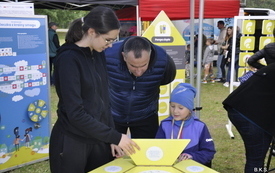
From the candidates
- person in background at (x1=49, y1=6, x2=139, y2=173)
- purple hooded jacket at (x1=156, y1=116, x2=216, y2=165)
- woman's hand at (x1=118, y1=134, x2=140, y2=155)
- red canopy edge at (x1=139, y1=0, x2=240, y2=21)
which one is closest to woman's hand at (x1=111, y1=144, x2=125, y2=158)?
person in background at (x1=49, y1=6, x2=139, y2=173)

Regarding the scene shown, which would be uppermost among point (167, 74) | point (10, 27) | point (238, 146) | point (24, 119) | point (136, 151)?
point (10, 27)

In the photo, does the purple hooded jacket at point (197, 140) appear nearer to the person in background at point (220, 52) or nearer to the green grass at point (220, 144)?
the green grass at point (220, 144)

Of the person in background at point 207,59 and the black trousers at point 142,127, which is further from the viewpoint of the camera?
the person in background at point 207,59

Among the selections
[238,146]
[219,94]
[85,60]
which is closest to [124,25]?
[219,94]

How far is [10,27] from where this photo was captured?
293cm

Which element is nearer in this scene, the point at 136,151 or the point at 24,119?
the point at 136,151

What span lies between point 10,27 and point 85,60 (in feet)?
5.94

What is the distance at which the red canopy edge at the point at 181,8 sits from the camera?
17.0 ft

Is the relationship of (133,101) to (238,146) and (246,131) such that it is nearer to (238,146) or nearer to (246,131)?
(246,131)

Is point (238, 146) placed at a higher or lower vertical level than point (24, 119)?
lower

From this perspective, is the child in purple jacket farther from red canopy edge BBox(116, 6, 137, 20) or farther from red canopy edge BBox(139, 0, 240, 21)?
red canopy edge BBox(116, 6, 137, 20)

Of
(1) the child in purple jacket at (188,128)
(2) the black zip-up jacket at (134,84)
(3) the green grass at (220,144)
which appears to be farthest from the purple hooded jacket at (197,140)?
(3) the green grass at (220,144)

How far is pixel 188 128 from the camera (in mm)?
1805

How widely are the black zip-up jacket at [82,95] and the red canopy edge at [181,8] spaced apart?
383 cm
